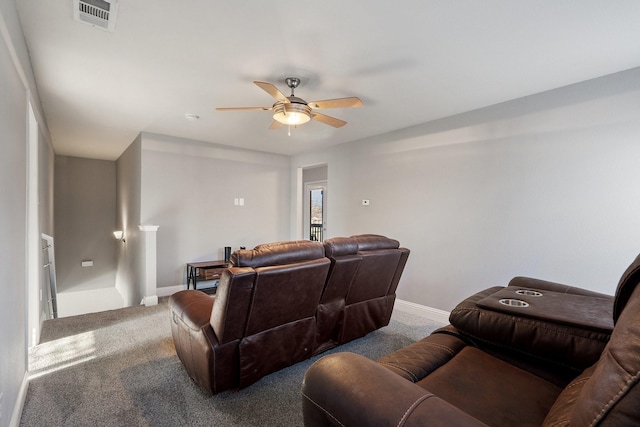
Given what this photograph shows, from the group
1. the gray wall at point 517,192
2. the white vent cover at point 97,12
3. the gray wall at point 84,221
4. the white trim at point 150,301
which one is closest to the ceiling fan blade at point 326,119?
the gray wall at point 517,192

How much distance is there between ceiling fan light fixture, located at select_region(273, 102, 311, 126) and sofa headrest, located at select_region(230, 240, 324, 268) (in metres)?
→ 1.17

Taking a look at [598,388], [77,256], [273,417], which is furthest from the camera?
[77,256]

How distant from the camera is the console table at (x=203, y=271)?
4.43 meters

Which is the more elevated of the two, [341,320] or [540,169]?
[540,169]

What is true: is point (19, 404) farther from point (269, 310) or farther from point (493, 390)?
point (493, 390)

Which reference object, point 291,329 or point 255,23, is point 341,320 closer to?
point 291,329

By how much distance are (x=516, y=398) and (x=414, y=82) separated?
2.44m

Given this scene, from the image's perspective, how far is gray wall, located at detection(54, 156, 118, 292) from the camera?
618 centimetres

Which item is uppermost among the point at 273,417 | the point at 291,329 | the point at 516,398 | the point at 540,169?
the point at 540,169

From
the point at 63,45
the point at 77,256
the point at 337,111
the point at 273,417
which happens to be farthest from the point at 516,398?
the point at 77,256

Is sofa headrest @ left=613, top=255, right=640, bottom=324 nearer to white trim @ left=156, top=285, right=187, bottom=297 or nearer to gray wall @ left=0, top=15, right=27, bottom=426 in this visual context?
gray wall @ left=0, top=15, right=27, bottom=426

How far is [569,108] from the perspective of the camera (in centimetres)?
267

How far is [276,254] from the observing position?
6.27ft

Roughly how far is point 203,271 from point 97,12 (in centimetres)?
344
